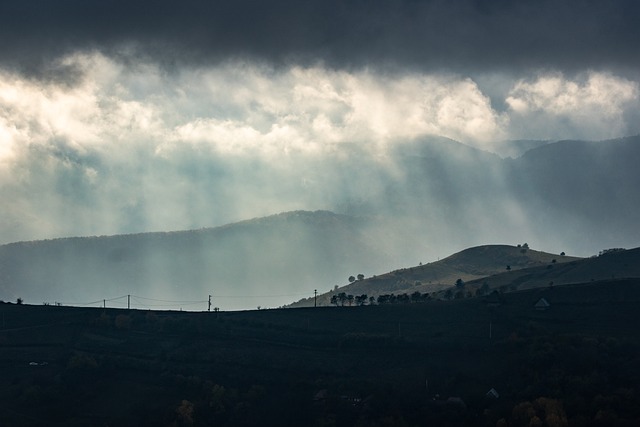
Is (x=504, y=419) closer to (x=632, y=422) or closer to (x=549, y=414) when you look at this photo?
(x=549, y=414)

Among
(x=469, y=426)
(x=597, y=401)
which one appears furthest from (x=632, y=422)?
(x=469, y=426)

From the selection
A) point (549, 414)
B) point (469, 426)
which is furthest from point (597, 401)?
point (469, 426)

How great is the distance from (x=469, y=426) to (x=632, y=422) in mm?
32118

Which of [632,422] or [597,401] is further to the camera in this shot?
[597,401]

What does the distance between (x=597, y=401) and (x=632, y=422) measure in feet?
46.5

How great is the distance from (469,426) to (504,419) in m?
7.29

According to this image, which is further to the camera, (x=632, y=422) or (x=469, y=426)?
(x=469, y=426)

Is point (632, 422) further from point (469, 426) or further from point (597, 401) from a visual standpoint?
point (469, 426)

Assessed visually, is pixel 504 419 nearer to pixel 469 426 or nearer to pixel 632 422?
pixel 469 426

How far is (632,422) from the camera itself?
185m

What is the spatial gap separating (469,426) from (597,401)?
2614 centimetres

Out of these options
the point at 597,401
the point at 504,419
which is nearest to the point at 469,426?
the point at 504,419

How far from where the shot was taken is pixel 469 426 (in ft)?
656
